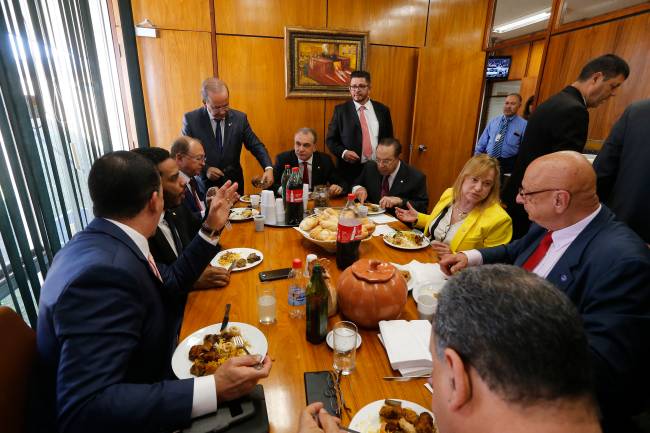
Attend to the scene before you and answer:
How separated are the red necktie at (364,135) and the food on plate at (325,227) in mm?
1992

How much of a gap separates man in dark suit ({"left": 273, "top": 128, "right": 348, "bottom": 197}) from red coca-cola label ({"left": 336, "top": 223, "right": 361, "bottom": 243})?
5.73 ft

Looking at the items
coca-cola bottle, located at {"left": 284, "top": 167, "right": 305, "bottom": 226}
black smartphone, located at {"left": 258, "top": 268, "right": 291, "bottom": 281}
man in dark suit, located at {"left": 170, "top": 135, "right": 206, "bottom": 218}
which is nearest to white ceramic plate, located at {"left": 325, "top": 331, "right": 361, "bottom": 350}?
black smartphone, located at {"left": 258, "top": 268, "right": 291, "bottom": 281}

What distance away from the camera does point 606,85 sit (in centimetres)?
237

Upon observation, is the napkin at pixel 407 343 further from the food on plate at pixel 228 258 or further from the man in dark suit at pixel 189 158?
the man in dark suit at pixel 189 158

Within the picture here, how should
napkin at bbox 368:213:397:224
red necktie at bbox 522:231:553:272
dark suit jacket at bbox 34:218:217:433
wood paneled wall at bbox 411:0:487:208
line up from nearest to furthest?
dark suit jacket at bbox 34:218:217:433 → red necktie at bbox 522:231:553:272 → napkin at bbox 368:213:397:224 → wood paneled wall at bbox 411:0:487:208

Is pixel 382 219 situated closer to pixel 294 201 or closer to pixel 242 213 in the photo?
pixel 294 201

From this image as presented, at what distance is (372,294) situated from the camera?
1.20 meters

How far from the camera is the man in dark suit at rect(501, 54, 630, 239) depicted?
2324mm

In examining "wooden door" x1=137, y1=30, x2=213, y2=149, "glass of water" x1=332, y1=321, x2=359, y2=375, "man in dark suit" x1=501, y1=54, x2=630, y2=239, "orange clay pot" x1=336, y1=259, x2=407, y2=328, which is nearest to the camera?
"glass of water" x1=332, y1=321, x2=359, y2=375

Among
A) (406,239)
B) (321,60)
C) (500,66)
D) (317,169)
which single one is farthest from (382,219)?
(500,66)

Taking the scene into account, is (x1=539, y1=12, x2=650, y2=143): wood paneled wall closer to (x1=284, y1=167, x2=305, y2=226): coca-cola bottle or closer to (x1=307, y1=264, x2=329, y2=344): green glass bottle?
(x1=284, y1=167, x2=305, y2=226): coca-cola bottle

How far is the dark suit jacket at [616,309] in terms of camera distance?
996mm

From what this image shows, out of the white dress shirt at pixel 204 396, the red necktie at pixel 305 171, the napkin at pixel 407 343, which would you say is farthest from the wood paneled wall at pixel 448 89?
the white dress shirt at pixel 204 396

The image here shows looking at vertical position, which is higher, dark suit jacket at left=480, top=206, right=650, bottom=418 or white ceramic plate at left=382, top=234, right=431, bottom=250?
dark suit jacket at left=480, top=206, right=650, bottom=418
